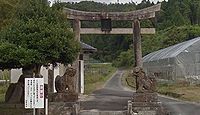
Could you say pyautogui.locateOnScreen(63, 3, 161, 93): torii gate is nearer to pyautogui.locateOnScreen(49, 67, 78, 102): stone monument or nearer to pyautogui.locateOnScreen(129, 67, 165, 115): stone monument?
pyautogui.locateOnScreen(49, 67, 78, 102): stone monument

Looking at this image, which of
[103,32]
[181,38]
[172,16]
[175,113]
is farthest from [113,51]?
[175,113]

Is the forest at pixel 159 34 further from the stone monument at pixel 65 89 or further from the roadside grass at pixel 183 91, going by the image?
the stone monument at pixel 65 89

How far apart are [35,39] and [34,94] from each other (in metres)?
5.65

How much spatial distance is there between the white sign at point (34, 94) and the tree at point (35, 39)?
4578mm

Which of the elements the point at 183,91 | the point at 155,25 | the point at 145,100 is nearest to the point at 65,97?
the point at 145,100

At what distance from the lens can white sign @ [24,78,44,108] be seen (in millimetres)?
9538

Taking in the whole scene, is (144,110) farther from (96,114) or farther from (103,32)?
(103,32)

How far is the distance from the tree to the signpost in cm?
458

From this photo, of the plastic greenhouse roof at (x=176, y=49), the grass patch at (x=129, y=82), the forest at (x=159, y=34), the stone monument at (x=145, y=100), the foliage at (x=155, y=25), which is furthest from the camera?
the foliage at (x=155, y=25)

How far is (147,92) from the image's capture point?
16.1 m

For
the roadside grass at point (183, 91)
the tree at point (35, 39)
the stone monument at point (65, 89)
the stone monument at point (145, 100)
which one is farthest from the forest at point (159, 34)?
the tree at point (35, 39)

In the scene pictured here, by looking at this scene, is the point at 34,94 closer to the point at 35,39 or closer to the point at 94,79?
the point at 35,39

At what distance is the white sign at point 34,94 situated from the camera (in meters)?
9.54

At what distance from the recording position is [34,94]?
9.60 metres
